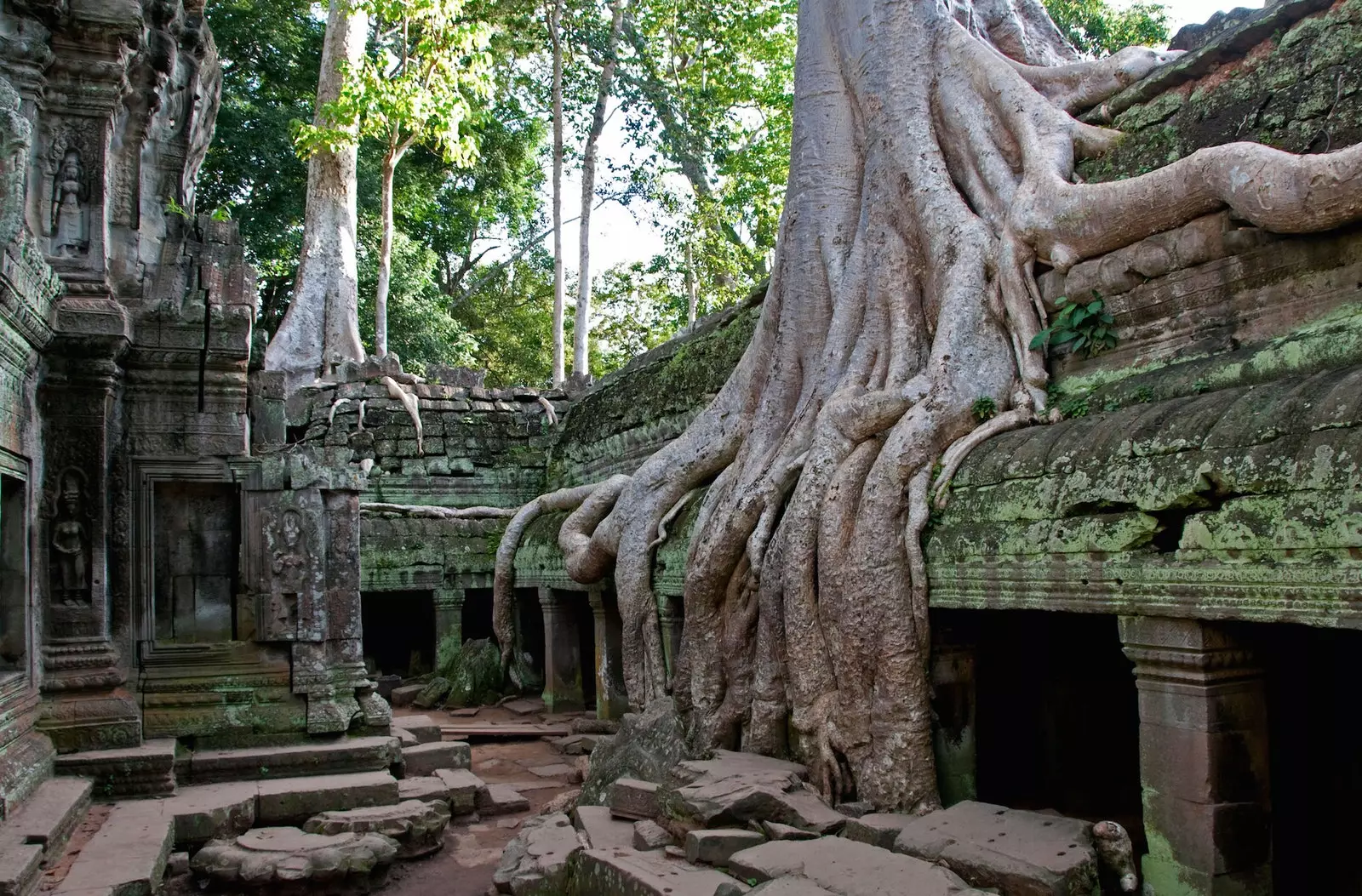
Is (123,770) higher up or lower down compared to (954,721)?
lower down

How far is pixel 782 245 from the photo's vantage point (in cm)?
746

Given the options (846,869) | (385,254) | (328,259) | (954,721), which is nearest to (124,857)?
(846,869)

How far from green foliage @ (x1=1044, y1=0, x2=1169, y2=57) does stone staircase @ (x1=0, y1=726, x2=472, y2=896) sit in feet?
46.3

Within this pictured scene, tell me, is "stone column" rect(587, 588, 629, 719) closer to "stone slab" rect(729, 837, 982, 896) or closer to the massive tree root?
the massive tree root

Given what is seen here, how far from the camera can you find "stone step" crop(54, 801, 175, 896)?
436 centimetres

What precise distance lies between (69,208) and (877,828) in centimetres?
545

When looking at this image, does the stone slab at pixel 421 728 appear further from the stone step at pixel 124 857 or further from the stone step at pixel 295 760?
the stone step at pixel 124 857

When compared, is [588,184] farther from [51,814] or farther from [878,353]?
[51,814]

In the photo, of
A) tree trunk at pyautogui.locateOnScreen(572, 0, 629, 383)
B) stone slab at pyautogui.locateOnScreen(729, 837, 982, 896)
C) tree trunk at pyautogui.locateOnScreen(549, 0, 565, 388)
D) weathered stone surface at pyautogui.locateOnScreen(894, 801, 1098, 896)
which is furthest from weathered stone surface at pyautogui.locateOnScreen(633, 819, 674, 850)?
tree trunk at pyautogui.locateOnScreen(549, 0, 565, 388)

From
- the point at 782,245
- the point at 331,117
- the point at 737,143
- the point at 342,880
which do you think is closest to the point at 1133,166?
the point at 782,245

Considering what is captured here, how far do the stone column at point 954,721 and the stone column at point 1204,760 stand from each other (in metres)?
1.26

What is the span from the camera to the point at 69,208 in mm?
6320

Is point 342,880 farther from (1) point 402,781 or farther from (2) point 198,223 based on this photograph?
(2) point 198,223

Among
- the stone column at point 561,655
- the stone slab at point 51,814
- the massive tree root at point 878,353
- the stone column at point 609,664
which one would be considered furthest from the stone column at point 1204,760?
the stone column at point 561,655
